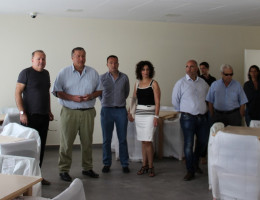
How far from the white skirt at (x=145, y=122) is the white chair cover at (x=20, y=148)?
2547 mm

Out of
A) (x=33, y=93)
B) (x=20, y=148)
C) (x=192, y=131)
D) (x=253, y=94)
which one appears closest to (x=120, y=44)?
(x=253, y=94)

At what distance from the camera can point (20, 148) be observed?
350cm

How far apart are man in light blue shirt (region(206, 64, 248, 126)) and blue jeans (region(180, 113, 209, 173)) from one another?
339mm

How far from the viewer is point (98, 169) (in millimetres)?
6492

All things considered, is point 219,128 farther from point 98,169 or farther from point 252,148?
point 98,169

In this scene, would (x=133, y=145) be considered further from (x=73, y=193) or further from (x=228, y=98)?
(x=73, y=193)

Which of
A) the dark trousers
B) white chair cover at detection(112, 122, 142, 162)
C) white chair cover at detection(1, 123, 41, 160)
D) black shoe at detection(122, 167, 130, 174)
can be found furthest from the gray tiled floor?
white chair cover at detection(1, 123, 41, 160)

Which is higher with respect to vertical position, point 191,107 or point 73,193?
point 191,107

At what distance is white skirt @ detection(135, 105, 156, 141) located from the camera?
5941mm

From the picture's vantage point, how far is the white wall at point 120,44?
805 centimetres

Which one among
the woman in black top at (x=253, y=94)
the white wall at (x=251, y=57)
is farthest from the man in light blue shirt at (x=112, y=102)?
the white wall at (x=251, y=57)

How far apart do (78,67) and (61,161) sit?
53.4 inches

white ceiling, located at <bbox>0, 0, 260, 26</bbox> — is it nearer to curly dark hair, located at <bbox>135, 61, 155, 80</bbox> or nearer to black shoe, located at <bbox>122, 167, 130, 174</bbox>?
curly dark hair, located at <bbox>135, 61, 155, 80</bbox>

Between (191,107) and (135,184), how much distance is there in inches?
52.2
